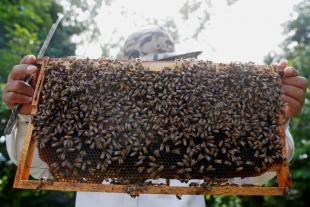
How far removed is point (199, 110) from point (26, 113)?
2.05 metres

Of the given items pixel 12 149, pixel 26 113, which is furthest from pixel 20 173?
pixel 12 149

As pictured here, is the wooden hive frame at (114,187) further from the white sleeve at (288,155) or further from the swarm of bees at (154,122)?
the white sleeve at (288,155)

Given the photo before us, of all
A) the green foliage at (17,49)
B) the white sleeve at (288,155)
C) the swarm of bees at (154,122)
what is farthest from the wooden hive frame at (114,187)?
the green foliage at (17,49)

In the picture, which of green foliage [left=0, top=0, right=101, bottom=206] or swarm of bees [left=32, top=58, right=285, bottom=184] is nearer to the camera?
swarm of bees [left=32, top=58, right=285, bottom=184]

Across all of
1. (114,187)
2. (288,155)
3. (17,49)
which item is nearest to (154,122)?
A: (114,187)

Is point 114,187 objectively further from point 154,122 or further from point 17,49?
point 17,49

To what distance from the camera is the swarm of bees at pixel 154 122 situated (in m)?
2.66

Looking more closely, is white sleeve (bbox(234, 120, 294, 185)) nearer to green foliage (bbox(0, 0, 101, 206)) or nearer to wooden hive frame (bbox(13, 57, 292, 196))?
wooden hive frame (bbox(13, 57, 292, 196))

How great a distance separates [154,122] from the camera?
107 inches

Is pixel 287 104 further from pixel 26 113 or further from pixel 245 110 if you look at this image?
pixel 26 113

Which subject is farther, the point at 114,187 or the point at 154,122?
the point at 154,122

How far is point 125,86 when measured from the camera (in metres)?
2.82

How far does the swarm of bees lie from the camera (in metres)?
2.66

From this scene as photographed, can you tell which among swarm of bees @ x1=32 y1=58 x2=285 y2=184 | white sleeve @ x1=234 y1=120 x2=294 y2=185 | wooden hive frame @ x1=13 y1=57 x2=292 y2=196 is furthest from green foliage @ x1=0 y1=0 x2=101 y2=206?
white sleeve @ x1=234 y1=120 x2=294 y2=185
